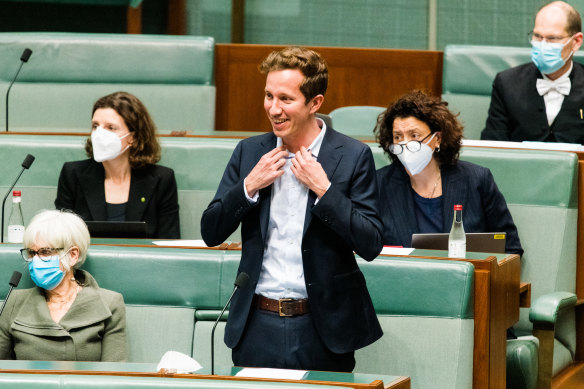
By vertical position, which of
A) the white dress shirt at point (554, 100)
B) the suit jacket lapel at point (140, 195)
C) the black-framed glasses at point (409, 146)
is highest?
the white dress shirt at point (554, 100)

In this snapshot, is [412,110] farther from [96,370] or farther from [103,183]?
[96,370]

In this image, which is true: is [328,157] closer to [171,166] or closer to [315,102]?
[315,102]

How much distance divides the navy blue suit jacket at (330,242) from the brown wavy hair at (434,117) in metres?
0.84

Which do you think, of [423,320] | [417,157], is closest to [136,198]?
[417,157]

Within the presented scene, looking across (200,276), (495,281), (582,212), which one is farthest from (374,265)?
(582,212)

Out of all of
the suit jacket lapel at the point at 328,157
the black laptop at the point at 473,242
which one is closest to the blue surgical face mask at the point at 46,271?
the suit jacket lapel at the point at 328,157

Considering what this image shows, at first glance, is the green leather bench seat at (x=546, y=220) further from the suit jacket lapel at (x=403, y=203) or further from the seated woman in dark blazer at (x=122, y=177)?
the seated woman in dark blazer at (x=122, y=177)

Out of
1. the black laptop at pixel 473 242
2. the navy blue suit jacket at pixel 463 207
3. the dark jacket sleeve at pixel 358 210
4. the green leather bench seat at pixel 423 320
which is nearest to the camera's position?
the dark jacket sleeve at pixel 358 210

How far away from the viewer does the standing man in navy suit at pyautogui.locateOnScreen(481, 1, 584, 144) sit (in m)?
2.82

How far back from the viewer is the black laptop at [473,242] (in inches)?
78.8

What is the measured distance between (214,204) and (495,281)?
652 mm

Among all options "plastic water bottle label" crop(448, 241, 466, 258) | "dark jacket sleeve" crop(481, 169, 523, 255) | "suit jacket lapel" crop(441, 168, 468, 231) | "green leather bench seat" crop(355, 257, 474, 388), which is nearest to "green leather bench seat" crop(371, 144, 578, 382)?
"dark jacket sleeve" crop(481, 169, 523, 255)

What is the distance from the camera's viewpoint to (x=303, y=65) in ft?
4.63

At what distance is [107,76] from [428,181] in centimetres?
142
